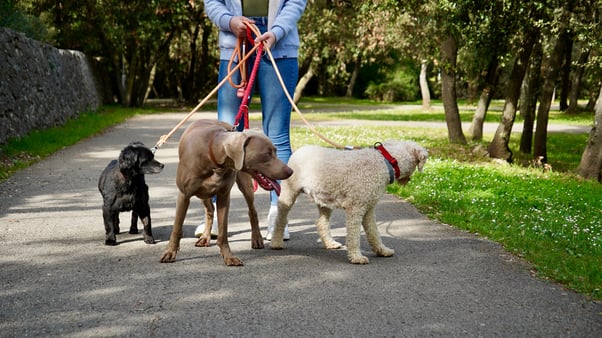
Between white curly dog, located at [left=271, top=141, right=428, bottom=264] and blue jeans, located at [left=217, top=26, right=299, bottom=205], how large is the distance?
2.17ft

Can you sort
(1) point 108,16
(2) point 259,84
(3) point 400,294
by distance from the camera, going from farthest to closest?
(1) point 108,16 < (2) point 259,84 < (3) point 400,294

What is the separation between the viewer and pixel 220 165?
191 inches

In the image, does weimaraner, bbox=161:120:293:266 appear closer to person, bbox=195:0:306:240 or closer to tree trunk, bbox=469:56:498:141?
person, bbox=195:0:306:240

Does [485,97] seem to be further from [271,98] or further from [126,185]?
[126,185]

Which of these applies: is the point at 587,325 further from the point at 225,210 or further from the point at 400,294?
the point at 225,210

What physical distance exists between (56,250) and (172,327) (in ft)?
7.56

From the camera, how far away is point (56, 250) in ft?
18.6

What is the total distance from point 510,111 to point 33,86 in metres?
11.4

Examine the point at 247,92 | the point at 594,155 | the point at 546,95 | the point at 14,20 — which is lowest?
the point at 594,155

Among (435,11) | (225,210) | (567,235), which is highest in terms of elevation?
(435,11)

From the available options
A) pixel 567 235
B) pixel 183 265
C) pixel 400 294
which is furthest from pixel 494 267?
pixel 183 265

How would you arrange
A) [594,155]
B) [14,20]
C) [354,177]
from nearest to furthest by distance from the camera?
[354,177], [594,155], [14,20]

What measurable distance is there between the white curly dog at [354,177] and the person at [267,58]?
2.17ft

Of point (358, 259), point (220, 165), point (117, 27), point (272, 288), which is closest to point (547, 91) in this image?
point (358, 259)
